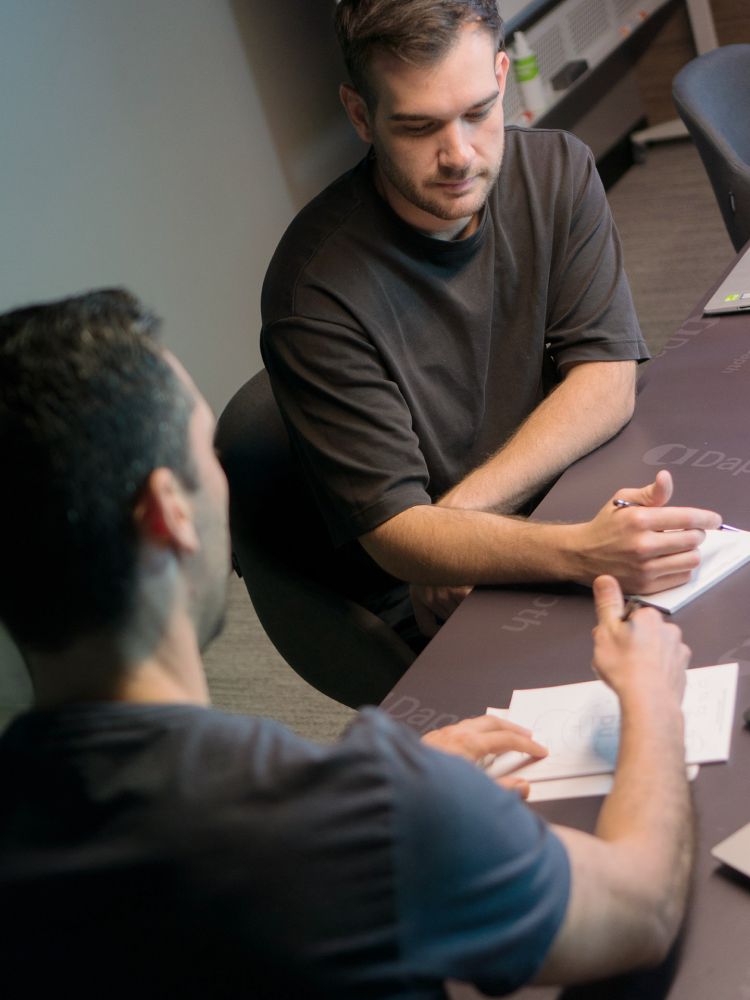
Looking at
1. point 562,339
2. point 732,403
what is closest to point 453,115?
point 562,339

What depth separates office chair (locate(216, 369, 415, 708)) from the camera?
1.70 metres

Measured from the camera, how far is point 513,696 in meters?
1.23

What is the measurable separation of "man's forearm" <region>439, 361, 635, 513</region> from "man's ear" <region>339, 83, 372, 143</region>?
507 millimetres

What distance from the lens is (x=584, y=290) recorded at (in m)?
1.86

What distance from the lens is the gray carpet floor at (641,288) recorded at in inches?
105

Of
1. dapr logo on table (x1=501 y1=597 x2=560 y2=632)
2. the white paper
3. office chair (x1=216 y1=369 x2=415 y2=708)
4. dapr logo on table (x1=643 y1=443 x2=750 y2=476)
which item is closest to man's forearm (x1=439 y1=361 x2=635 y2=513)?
dapr logo on table (x1=643 y1=443 x2=750 y2=476)

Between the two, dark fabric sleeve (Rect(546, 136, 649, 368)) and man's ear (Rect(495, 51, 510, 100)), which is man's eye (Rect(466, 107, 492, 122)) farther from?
dark fabric sleeve (Rect(546, 136, 649, 368))

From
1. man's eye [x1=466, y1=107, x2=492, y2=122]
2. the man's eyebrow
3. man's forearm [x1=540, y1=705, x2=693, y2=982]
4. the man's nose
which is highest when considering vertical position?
the man's eyebrow

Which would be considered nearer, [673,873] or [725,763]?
[673,873]

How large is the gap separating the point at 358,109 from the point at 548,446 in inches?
23.4

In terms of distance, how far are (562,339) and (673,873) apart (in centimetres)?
112

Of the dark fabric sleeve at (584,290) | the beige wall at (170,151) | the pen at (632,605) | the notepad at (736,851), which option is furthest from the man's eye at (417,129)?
the beige wall at (170,151)

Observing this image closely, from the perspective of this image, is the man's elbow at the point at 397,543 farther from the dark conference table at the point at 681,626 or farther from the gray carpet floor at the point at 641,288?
the gray carpet floor at the point at 641,288

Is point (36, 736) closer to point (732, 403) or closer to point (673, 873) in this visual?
point (673, 873)
